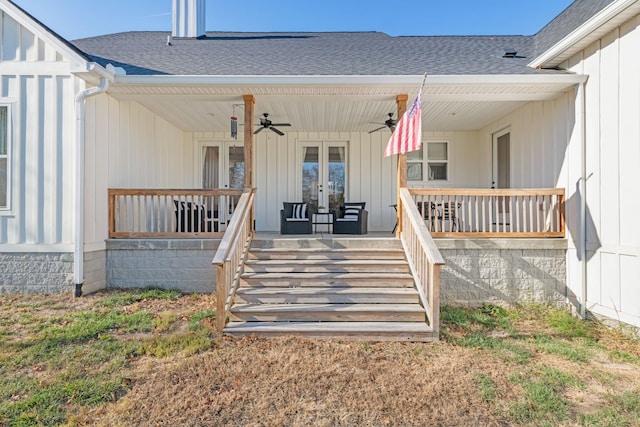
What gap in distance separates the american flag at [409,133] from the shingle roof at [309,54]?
4.20 feet

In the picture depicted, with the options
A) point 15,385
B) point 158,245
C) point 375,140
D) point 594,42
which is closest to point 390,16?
point 375,140

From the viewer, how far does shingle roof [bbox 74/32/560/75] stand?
225 inches

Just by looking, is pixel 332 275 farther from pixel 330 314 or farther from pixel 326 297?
pixel 330 314

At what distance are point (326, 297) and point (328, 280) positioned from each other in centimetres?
35

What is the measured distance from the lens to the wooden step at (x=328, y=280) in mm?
4793

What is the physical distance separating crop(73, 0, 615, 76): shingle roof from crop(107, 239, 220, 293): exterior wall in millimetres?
2708

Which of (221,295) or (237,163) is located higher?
(237,163)

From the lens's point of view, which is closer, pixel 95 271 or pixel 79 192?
pixel 79 192

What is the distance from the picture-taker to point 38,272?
5160mm

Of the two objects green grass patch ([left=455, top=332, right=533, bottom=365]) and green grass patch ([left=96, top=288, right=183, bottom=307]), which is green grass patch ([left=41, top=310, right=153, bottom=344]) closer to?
green grass patch ([left=96, top=288, right=183, bottom=307])

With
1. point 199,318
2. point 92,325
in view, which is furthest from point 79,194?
point 199,318

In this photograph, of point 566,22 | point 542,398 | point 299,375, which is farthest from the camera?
point 566,22

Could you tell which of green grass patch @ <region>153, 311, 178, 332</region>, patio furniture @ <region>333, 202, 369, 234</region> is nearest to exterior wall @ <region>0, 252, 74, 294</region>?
green grass patch @ <region>153, 311, 178, 332</region>

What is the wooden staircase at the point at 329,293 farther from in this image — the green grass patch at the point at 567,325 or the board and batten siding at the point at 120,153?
the board and batten siding at the point at 120,153
